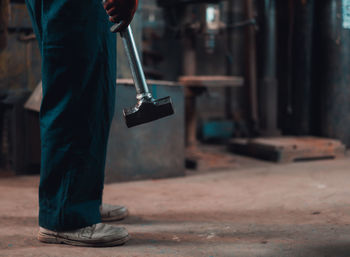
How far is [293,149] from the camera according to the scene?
3.65 metres

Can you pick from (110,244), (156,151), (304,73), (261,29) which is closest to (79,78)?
(110,244)

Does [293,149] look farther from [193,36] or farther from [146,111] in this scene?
[146,111]

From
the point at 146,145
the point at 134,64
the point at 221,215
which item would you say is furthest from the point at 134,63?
the point at 146,145

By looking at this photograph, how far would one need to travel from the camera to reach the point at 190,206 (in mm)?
2273

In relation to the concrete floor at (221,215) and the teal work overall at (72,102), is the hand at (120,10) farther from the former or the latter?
the concrete floor at (221,215)

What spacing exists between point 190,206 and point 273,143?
1629 millimetres

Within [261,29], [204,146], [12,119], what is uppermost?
[261,29]

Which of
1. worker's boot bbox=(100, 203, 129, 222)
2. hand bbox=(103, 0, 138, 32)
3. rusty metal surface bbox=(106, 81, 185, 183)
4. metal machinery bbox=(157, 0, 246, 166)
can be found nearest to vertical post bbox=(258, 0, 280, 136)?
metal machinery bbox=(157, 0, 246, 166)

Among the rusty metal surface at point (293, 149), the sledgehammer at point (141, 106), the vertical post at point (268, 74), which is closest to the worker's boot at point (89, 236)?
the sledgehammer at point (141, 106)

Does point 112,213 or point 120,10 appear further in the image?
point 112,213

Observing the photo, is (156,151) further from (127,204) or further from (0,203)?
(0,203)

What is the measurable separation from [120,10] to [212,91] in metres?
3.60

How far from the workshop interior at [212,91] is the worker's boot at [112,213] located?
49cm

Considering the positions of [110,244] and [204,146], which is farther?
[204,146]
